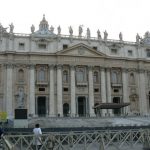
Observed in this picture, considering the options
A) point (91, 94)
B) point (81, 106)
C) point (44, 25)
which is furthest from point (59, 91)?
point (44, 25)

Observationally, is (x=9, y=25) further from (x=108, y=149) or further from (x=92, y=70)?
(x=108, y=149)

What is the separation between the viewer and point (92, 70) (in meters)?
59.4

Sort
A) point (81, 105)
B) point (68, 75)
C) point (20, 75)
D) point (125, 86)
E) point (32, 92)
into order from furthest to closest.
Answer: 1. point (125, 86)
2. point (81, 105)
3. point (68, 75)
4. point (20, 75)
5. point (32, 92)

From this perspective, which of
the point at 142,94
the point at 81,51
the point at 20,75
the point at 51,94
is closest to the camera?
the point at 51,94

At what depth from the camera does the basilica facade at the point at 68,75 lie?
55.0 m

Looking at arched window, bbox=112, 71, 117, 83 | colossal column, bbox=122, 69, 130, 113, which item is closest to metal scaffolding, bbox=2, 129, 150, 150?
colossal column, bbox=122, 69, 130, 113

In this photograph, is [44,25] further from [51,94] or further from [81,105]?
[81,105]

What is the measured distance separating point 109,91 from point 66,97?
27.9 feet

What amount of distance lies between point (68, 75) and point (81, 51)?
16.6ft

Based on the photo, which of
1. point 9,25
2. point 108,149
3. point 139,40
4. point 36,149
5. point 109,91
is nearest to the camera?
point 36,149

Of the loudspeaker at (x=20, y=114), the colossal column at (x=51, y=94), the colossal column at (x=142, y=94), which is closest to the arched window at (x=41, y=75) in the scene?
the colossal column at (x=51, y=94)

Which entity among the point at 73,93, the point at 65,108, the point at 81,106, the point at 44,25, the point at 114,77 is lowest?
the point at 65,108

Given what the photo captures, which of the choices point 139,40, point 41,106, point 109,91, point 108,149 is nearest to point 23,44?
point 41,106

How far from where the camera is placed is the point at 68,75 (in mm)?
57969
